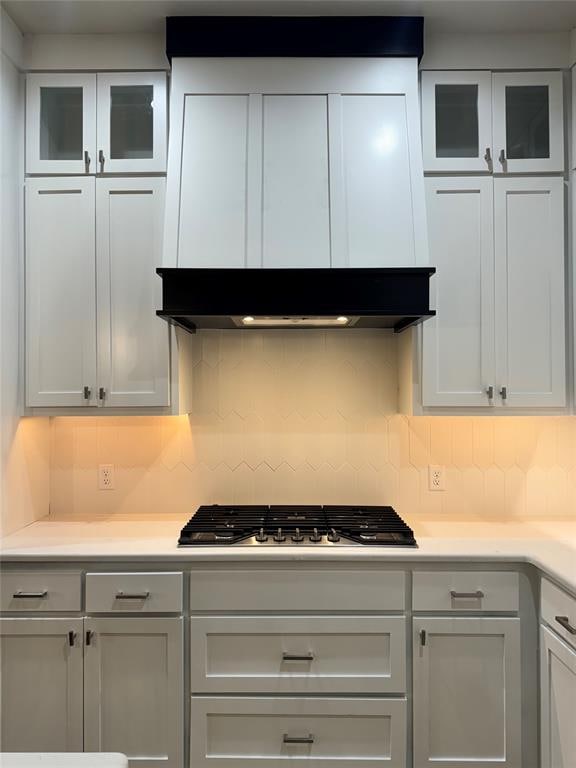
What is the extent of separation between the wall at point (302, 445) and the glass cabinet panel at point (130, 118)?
0.82 metres

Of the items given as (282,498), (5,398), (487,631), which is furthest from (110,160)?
(487,631)

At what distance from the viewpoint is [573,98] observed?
7.06 feet

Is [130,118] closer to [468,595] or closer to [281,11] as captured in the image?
[281,11]

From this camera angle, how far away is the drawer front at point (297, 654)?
185 centimetres

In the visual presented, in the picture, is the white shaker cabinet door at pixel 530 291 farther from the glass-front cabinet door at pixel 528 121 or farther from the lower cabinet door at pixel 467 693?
the lower cabinet door at pixel 467 693

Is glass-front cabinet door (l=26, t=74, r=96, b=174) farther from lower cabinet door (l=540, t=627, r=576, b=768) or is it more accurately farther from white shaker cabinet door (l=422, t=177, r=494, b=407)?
lower cabinet door (l=540, t=627, r=576, b=768)

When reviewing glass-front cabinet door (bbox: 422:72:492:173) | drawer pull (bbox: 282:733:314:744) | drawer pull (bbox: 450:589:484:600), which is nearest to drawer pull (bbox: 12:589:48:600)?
drawer pull (bbox: 282:733:314:744)

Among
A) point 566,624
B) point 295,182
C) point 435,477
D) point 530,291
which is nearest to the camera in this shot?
Answer: point 566,624

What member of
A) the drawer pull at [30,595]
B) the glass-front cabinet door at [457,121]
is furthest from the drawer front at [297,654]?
the glass-front cabinet door at [457,121]

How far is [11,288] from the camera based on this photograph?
6.97ft

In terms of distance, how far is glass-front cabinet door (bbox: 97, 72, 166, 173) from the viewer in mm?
2150

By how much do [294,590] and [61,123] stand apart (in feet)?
6.84

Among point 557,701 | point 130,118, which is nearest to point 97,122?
point 130,118

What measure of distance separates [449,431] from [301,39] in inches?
69.6
